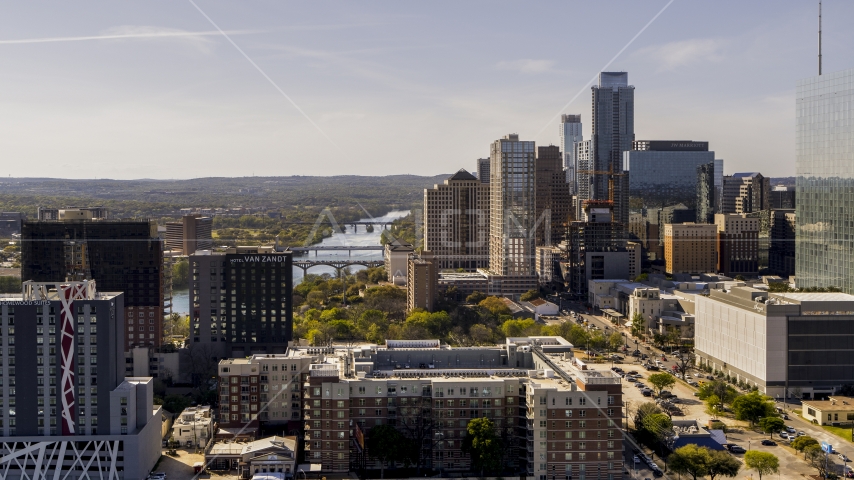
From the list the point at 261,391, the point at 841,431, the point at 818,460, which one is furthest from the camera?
the point at 841,431

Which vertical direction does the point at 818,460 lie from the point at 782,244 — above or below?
below

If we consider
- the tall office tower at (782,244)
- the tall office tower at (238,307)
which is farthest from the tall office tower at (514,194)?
the tall office tower at (238,307)

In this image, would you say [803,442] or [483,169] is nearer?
[803,442]

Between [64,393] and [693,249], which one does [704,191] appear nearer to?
[693,249]

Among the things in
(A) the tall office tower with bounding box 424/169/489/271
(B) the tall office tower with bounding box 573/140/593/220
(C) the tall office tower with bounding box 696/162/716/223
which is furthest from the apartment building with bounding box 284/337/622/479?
(B) the tall office tower with bounding box 573/140/593/220

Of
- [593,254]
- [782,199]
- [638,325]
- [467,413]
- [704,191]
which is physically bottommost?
[638,325]

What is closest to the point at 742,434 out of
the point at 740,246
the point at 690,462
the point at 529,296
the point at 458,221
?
the point at 690,462

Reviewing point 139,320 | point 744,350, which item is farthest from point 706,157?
point 139,320
